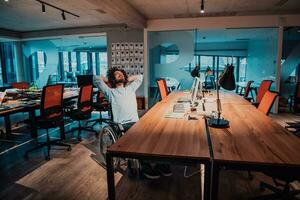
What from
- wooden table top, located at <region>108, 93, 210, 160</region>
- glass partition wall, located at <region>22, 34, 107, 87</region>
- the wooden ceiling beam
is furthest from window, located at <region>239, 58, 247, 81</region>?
wooden table top, located at <region>108, 93, 210, 160</region>

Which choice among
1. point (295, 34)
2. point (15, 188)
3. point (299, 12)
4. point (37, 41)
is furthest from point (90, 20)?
point (295, 34)

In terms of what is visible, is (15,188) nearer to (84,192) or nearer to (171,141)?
(84,192)

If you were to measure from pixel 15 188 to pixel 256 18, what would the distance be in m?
6.19

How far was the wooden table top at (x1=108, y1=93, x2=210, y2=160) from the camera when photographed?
147cm

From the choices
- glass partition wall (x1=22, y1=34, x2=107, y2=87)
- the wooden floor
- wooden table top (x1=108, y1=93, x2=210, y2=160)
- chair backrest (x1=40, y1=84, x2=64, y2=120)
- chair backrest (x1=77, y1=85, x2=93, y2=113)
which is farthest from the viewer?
glass partition wall (x1=22, y1=34, x2=107, y2=87)

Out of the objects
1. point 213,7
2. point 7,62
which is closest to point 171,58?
point 213,7

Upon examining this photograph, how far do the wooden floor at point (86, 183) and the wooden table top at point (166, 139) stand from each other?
2.37ft

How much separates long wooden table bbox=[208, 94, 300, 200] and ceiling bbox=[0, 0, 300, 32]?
9.57 feet

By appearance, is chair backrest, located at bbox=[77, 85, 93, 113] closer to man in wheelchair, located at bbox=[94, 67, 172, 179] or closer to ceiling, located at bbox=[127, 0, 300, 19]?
man in wheelchair, located at bbox=[94, 67, 172, 179]

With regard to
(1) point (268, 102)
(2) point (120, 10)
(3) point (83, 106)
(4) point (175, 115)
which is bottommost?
(3) point (83, 106)

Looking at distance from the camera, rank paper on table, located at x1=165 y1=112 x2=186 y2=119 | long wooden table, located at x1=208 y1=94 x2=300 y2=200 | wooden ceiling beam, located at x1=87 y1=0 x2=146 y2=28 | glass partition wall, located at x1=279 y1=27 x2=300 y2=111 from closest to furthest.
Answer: long wooden table, located at x1=208 y1=94 x2=300 y2=200 < paper on table, located at x1=165 y1=112 x2=186 y2=119 < wooden ceiling beam, located at x1=87 y1=0 x2=146 y2=28 < glass partition wall, located at x1=279 y1=27 x2=300 y2=111

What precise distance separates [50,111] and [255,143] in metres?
2.86

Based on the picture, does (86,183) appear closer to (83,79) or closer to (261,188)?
(261,188)

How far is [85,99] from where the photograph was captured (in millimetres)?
4109
